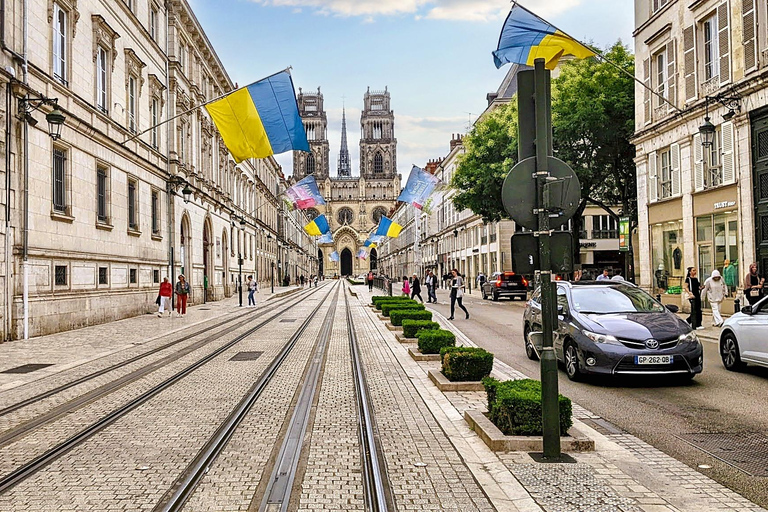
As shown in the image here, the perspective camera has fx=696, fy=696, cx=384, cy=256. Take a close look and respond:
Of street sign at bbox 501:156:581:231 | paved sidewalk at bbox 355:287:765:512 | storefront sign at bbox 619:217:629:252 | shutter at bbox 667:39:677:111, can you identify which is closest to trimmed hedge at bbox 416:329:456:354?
paved sidewalk at bbox 355:287:765:512

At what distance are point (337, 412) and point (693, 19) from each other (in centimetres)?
2152

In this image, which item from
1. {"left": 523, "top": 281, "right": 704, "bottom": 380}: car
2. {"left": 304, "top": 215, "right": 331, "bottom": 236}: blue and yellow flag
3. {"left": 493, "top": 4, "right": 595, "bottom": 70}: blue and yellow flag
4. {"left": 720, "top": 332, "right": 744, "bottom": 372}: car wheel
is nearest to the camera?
{"left": 523, "top": 281, "right": 704, "bottom": 380}: car

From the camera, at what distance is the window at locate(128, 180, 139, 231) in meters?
26.8

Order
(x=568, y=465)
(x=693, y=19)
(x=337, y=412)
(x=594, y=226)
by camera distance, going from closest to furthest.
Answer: (x=568, y=465) → (x=337, y=412) → (x=693, y=19) → (x=594, y=226)

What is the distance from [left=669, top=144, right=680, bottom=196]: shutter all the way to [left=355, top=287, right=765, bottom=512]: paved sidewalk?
20.1 metres

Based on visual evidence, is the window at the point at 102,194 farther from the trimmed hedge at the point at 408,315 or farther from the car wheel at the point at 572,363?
the car wheel at the point at 572,363

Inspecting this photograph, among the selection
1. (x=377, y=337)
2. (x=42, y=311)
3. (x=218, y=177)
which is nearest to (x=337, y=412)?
(x=377, y=337)

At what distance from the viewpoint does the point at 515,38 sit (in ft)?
63.4

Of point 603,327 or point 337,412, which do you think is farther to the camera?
point 603,327

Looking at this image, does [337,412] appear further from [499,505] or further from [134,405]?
[499,505]

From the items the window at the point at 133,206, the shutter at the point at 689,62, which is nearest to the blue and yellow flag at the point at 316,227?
the window at the point at 133,206

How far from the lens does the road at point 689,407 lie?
610 cm

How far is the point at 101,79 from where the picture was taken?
23.7 metres

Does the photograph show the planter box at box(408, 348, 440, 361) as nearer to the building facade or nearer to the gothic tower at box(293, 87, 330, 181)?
the building facade
